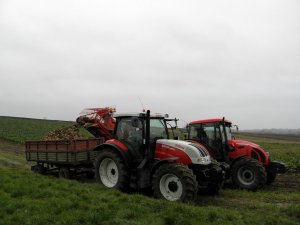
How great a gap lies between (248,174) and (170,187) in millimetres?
3880

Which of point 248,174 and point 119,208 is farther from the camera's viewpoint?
point 248,174

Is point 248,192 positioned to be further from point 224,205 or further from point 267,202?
point 224,205

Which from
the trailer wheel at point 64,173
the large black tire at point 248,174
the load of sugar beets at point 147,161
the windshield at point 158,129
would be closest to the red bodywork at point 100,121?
the load of sugar beets at point 147,161

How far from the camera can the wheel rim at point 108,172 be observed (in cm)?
1050

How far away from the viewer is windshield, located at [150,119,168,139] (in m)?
10.0

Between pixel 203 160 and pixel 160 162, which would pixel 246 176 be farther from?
pixel 160 162

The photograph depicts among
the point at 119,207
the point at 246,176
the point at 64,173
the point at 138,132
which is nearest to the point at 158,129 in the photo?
the point at 138,132

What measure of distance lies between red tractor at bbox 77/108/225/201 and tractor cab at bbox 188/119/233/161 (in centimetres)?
204

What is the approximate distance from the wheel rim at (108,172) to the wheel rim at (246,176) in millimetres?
4312

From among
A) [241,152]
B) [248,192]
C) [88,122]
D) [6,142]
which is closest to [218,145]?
[241,152]

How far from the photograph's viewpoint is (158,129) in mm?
10242

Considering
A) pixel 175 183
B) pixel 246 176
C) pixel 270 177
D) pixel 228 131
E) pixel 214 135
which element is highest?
pixel 228 131

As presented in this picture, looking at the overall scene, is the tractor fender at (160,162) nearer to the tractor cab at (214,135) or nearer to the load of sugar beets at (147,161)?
the load of sugar beets at (147,161)

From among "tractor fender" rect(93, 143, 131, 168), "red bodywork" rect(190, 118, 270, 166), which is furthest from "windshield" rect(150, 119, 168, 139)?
"red bodywork" rect(190, 118, 270, 166)
